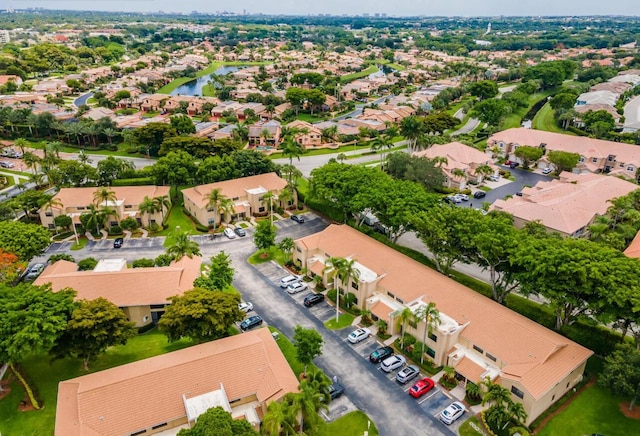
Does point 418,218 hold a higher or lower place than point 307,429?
higher

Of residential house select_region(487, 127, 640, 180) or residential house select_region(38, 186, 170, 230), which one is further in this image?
residential house select_region(487, 127, 640, 180)

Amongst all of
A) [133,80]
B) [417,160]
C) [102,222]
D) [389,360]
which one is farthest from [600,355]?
[133,80]

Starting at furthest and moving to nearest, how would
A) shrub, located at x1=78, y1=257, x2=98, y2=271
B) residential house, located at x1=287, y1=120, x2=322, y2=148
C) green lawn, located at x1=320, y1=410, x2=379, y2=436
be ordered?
residential house, located at x1=287, y1=120, x2=322, y2=148
shrub, located at x1=78, y1=257, x2=98, y2=271
green lawn, located at x1=320, y1=410, x2=379, y2=436

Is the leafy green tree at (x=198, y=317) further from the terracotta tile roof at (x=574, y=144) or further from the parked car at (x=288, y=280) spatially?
the terracotta tile roof at (x=574, y=144)

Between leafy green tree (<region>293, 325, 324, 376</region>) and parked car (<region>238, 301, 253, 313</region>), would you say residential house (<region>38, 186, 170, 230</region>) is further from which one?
leafy green tree (<region>293, 325, 324, 376</region>)

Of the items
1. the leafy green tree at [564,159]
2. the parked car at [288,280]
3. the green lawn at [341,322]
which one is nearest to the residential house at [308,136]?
the leafy green tree at [564,159]

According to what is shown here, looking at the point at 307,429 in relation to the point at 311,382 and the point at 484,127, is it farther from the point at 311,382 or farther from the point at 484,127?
the point at 484,127

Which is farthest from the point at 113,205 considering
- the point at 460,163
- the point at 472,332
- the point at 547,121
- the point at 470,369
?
the point at 547,121

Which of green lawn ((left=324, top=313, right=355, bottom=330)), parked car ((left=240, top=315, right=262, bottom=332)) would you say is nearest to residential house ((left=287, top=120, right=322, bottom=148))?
green lawn ((left=324, top=313, right=355, bottom=330))
